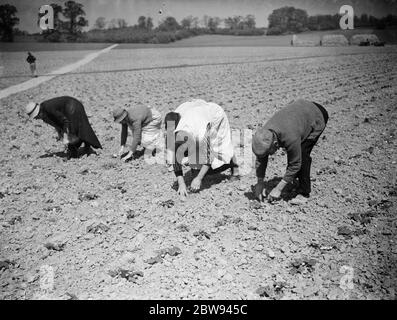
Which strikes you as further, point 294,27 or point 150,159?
point 294,27

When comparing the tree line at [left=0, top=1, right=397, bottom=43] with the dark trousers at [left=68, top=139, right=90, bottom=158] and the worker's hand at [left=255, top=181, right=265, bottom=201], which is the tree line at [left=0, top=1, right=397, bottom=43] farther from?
the worker's hand at [left=255, top=181, right=265, bottom=201]

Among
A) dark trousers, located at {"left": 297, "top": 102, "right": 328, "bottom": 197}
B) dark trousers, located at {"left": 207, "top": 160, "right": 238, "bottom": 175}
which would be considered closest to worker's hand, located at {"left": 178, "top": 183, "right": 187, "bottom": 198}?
dark trousers, located at {"left": 207, "top": 160, "right": 238, "bottom": 175}

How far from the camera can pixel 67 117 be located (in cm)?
625

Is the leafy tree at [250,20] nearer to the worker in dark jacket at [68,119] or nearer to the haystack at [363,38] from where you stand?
the haystack at [363,38]

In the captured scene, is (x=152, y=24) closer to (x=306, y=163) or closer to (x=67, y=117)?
(x=67, y=117)

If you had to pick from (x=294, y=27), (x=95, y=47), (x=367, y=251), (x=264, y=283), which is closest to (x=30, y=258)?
(x=264, y=283)

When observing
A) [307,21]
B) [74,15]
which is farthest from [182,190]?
[307,21]

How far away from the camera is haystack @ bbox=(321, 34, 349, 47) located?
116ft

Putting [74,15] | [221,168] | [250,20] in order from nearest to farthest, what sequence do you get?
[221,168] < [74,15] < [250,20]

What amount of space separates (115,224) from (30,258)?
1024 mm

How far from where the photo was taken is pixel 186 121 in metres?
4.11

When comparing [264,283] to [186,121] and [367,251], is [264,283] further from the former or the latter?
[186,121]

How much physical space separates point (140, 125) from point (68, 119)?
1535 mm
